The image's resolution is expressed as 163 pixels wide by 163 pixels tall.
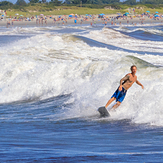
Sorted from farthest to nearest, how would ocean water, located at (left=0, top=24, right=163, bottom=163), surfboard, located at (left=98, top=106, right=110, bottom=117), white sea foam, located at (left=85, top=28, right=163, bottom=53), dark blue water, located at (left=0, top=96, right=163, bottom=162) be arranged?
white sea foam, located at (left=85, top=28, right=163, bottom=53)
surfboard, located at (left=98, top=106, right=110, bottom=117)
ocean water, located at (left=0, top=24, right=163, bottom=163)
dark blue water, located at (left=0, top=96, right=163, bottom=162)

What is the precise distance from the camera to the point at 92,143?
5992 mm

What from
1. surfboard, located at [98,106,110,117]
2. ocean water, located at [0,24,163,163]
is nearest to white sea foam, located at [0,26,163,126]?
ocean water, located at [0,24,163,163]

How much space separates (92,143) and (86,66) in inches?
344

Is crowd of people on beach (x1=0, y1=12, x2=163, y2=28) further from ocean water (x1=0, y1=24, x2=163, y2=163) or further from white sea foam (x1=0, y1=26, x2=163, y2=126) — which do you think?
ocean water (x1=0, y1=24, x2=163, y2=163)

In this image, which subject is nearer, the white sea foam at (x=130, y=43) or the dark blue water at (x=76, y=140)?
the dark blue water at (x=76, y=140)

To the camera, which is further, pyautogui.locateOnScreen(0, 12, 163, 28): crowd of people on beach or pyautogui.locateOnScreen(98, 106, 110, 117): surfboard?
pyautogui.locateOnScreen(0, 12, 163, 28): crowd of people on beach

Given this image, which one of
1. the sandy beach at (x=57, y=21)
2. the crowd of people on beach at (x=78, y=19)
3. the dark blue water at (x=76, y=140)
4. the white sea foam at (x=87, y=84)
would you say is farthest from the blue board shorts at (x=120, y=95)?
the crowd of people on beach at (x=78, y=19)

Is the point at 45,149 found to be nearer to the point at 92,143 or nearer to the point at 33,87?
the point at 92,143

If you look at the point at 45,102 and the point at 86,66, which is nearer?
the point at 45,102

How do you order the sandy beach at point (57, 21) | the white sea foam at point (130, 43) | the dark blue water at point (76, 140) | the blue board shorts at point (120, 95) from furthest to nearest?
the sandy beach at point (57, 21) < the white sea foam at point (130, 43) < the blue board shorts at point (120, 95) < the dark blue water at point (76, 140)

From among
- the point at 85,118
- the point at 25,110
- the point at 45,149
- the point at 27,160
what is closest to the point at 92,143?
the point at 45,149

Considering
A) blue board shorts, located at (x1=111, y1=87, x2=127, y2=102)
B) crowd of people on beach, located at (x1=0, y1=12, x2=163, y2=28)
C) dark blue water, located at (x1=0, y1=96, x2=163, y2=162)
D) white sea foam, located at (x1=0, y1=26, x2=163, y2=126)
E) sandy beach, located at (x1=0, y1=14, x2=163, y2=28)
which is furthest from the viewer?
crowd of people on beach, located at (x1=0, y1=12, x2=163, y2=28)

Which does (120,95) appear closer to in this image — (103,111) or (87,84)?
(103,111)

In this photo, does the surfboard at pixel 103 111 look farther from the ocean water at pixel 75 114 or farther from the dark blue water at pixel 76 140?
the dark blue water at pixel 76 140
